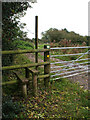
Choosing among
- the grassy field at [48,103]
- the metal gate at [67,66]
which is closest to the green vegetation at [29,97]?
the grassy field at [48,103]

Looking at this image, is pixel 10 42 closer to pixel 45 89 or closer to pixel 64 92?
pixel 45 89

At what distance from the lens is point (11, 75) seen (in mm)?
3914

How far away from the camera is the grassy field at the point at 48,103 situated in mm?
2523

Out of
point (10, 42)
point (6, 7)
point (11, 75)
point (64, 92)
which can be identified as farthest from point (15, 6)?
point (64, 92)

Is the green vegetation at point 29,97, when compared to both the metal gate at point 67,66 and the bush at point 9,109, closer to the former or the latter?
the bush at point 9,109

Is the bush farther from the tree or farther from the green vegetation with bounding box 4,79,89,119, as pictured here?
the tree

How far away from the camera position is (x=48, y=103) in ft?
9.86

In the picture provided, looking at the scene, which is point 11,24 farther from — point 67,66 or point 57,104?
point 67,66

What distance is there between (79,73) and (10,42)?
3.41 meters

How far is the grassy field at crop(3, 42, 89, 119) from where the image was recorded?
2523 mm

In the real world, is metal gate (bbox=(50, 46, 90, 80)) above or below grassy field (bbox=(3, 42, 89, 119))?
above

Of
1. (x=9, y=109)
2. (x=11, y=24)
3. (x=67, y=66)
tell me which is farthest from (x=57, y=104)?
(x=67, y=66)

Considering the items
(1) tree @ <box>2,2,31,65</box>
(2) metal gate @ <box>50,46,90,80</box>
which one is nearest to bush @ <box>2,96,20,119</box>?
(1) tree @ <box>2,2,31,65</box>

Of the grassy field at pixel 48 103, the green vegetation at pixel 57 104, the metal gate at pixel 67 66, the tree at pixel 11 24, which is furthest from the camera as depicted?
the metal gate at pixel 67 66
